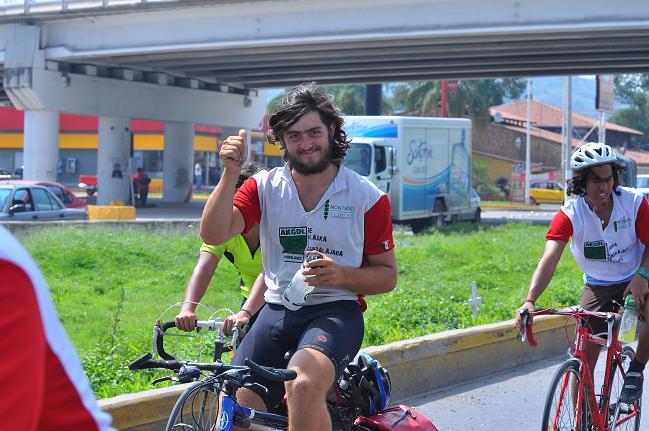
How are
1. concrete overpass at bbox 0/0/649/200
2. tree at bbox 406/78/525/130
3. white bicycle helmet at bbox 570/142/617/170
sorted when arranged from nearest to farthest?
1. white bicycle helmet at bbox 570/142/617/170
2. concrete overpass at bbox 0/0/649/200
3. tree at bbox 406/78/525/130

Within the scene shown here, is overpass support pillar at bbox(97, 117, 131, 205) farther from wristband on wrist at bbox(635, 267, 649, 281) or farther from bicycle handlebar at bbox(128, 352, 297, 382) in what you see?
bicycle handlebar at bbox(128, 352, 297, 382)

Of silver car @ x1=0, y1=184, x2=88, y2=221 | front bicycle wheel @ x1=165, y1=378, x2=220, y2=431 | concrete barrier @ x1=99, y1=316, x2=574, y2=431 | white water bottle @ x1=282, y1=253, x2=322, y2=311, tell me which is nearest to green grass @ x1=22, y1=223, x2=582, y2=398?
concrete barrier @ x1=99, y1=316, x2=574, y2=431

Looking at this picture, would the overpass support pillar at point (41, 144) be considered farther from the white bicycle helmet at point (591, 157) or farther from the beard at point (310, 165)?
the beard at point (310, 165)

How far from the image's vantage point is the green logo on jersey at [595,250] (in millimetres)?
6418

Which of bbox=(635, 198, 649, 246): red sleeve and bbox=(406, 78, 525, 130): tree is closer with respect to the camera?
bbox=(635, 198, 649, 246): red sleeve

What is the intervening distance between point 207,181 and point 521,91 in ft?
106

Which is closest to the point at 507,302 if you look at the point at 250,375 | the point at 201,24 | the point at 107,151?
the point at 250,375

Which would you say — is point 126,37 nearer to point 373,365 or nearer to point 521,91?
point 373,365

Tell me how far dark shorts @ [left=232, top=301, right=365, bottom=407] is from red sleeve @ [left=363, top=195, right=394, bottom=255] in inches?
11.2

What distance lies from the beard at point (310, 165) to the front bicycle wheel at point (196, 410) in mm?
1010

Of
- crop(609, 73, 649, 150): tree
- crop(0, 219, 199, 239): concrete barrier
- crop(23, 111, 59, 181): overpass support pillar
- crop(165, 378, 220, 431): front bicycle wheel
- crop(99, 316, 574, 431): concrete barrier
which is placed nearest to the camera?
crop(165, 378, 220, 431): front bicycle wheel

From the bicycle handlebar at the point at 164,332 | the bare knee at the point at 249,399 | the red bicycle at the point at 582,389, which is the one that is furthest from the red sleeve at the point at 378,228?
the red bicycle at the point at 582,389

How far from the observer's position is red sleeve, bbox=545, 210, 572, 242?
6.36 m

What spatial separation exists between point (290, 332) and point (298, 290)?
0.68 ft
